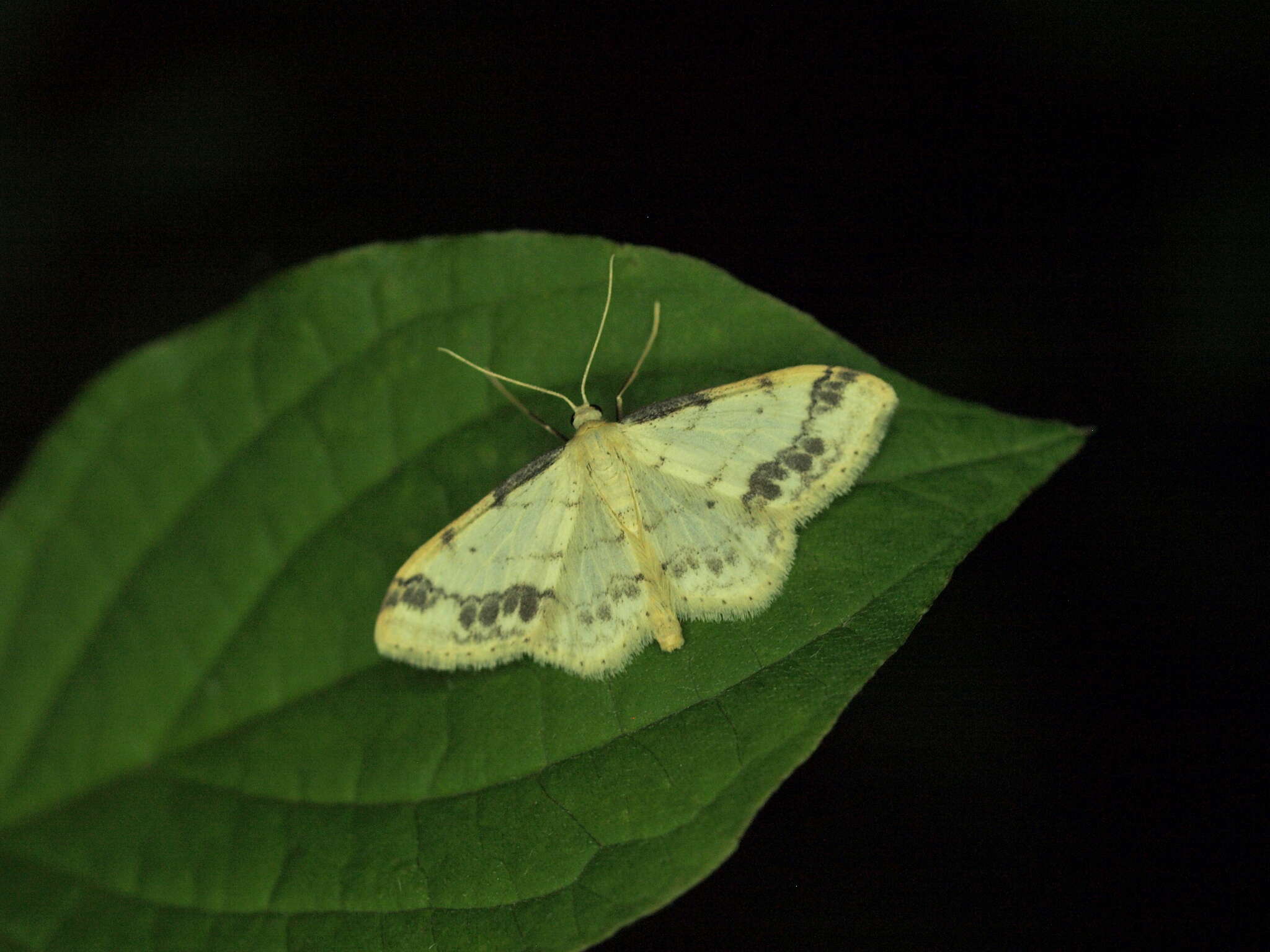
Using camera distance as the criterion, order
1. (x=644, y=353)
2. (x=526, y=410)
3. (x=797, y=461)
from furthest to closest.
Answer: (x=526, y=410)
(x=644, y=353)
(x=797, y=461)

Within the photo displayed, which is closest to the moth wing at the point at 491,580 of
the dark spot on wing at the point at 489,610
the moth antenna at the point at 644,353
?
the dark spot on wing at the point at 489,610

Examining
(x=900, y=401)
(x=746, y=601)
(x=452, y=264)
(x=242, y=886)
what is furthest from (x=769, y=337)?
(x=242, y=886)

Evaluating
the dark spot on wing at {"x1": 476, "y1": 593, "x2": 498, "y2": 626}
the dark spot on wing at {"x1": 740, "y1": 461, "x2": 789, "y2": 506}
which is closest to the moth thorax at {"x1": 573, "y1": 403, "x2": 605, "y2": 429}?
the dark spot on wing at {"x1": 740, "y1": 461, "x2": 789, "y2": 506}

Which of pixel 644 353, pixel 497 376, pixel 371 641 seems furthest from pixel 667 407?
pixel 371 641

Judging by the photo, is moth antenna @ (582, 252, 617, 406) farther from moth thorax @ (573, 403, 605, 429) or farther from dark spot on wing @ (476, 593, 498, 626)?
dark spot on wing @ (476, 593, 498, 626)

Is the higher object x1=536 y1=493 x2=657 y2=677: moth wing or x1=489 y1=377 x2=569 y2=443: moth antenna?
x1=489 y1=377 x2=569 y2=443: moth antenna

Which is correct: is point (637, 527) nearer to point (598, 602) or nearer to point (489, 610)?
point (598, 602)
